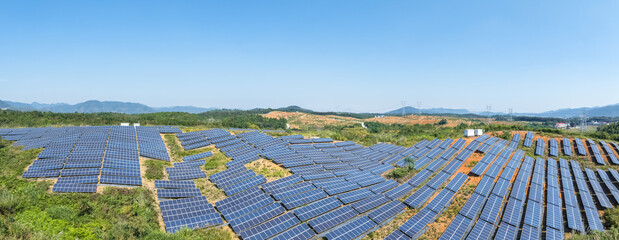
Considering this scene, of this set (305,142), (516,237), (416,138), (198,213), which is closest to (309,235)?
(198,213)

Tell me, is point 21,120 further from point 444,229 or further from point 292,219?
point 444,229

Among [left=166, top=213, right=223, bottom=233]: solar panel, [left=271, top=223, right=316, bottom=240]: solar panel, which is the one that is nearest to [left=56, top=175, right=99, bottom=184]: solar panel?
[left=166, top=213, right=223, bottom=233]: solar panel

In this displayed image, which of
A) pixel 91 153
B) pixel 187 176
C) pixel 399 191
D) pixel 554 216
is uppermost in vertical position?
pixel 91 153

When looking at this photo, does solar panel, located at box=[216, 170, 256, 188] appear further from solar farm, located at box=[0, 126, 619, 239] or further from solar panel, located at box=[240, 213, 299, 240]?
solar panel, located at box=[240, 213, 299, 240]

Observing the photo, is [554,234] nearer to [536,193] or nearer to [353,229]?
[536,193]

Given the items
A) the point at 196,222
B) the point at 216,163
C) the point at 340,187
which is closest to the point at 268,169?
the point at 216,163

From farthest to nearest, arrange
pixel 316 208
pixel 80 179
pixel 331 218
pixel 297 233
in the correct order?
1. pixel 316 208
2. pixel 331 218
3. pixel 80 179
4. pixel 297 233

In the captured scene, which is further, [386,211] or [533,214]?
[533,214]
